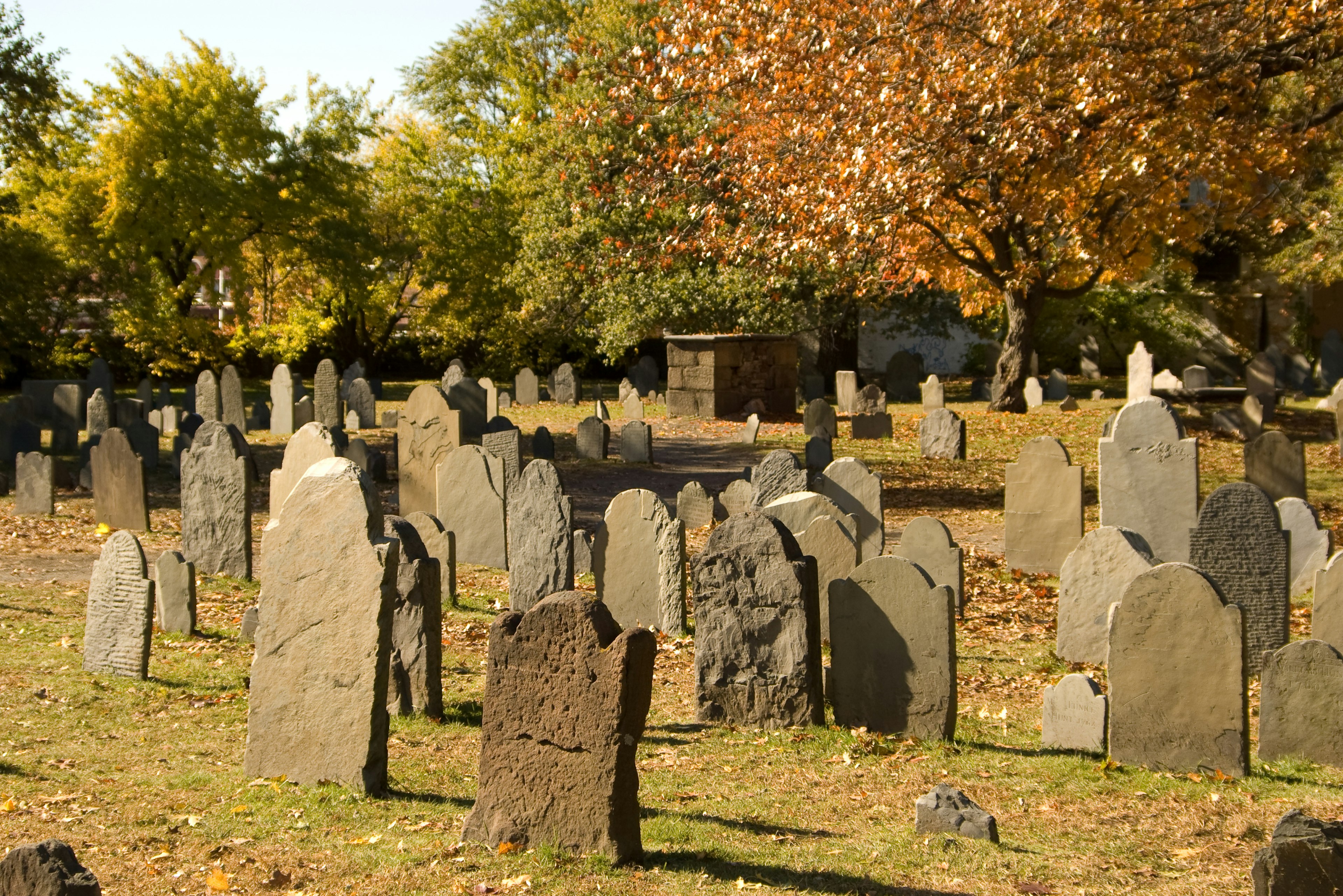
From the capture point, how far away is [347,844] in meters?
4.79

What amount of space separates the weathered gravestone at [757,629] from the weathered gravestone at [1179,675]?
161 centimetres

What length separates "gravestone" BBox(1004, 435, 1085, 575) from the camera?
1062cm

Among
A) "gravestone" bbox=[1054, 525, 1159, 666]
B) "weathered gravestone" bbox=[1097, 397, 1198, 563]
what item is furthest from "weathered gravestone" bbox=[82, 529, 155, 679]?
"weathered gravestone" bbox=[1097, 397, 1198, 563]

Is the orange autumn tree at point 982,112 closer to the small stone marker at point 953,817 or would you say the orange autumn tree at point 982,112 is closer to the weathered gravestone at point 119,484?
the weathered gravestone at point 119,484

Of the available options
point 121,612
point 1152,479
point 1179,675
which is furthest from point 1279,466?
point 121,612

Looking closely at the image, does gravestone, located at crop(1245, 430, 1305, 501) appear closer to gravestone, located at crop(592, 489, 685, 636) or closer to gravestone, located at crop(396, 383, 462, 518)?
gravestone, located at crop(592, 489, 685, 636)

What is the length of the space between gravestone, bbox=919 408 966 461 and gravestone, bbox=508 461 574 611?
924 centimetres

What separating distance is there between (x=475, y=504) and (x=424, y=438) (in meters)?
2.76

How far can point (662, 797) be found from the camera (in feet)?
18.3

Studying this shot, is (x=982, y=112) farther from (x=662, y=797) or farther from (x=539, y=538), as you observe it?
(x=662, y=797)

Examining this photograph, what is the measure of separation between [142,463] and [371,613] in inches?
338

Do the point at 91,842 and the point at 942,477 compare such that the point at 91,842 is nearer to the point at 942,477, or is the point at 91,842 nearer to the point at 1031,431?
the point at 942,477

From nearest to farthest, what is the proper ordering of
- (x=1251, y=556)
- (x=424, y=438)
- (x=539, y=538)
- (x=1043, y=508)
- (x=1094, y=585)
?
(x=1251, y=556) → (x=1094, y=585) → (x=539, y=538) → (x=1043, y=508) → (x=424, y=438)

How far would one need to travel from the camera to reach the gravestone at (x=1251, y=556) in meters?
7.50
